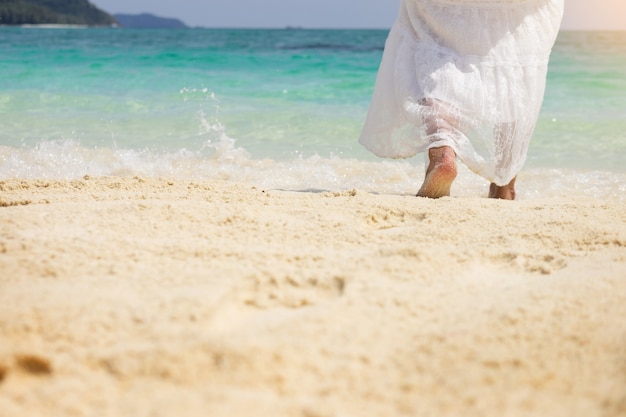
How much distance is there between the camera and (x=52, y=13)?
2415 inches

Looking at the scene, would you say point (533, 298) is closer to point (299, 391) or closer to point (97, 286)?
point (299, 391)

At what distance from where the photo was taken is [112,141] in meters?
4.50

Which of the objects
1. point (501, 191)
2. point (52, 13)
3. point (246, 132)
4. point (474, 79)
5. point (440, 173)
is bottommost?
point (246, 132)

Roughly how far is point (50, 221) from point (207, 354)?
0.91 metres

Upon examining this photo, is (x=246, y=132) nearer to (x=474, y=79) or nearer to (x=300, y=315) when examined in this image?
(x=474, y=79)

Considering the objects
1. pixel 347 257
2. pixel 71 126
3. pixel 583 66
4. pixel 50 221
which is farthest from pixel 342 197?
pixel 583 66

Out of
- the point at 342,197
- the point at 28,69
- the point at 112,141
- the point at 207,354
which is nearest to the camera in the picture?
the point at 207,354

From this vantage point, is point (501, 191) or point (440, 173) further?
point (501, 191)

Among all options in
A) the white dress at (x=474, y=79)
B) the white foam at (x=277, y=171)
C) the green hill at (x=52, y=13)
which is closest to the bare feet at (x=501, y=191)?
the white dress at (x=474, y=79)

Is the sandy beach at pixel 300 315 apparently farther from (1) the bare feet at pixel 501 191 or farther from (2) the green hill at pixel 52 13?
(2) the green hill at pixel 52 13

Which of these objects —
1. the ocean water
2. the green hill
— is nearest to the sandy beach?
the ocean water

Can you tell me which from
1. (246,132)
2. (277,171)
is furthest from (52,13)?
(277,171)

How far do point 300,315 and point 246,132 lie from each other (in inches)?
150

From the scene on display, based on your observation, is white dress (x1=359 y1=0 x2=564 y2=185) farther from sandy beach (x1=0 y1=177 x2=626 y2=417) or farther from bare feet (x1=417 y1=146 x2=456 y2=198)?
sandy beach (x1=0 y1=177 x2=626 y2=417)
